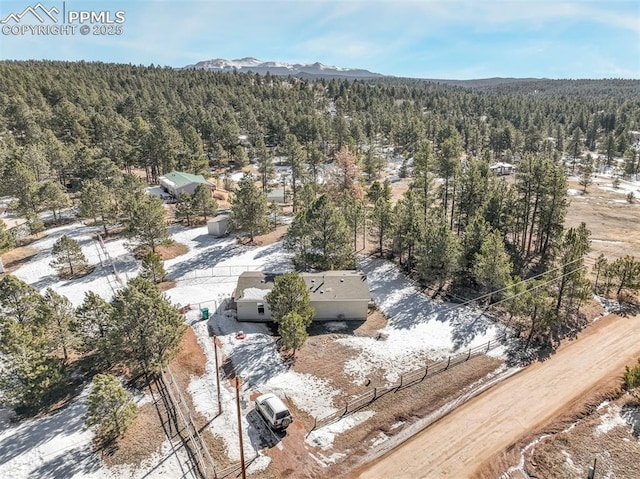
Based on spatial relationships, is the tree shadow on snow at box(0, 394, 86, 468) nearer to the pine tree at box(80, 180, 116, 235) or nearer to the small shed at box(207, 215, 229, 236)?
the small shed at box(207, 215, 229, 236)

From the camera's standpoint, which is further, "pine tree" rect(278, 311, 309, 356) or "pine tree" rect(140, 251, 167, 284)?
"pine tree" rect(140, 251, 167, 284)

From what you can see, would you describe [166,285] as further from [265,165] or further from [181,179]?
[265,165]

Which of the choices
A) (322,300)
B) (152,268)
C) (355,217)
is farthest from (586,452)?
(152,268)

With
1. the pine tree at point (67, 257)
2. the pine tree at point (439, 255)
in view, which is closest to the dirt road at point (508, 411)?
the pine tree at point (439, 255)

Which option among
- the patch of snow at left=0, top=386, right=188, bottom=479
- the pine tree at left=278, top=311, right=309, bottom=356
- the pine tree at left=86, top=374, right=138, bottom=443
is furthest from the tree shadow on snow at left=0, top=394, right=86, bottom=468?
the pine tree at left=278, top=311, right=309, bottom=356

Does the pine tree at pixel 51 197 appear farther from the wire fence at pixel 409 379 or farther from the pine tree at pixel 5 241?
the wire fence at pixel 409 379

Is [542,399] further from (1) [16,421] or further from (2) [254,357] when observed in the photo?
(1) [16,421]

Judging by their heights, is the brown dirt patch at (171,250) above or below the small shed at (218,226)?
below
